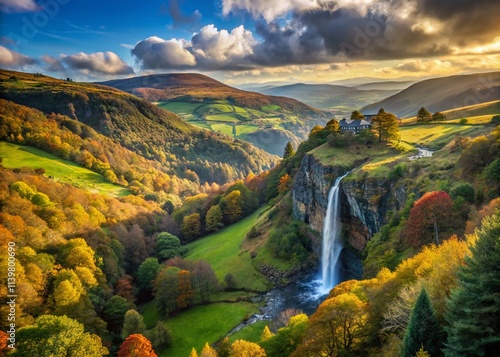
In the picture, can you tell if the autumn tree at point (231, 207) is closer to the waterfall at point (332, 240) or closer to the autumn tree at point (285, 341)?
the waterfall at point (332, 240)

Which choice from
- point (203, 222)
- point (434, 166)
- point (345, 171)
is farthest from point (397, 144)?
point (203, 222)

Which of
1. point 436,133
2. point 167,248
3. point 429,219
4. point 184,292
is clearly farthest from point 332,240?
point 167,248

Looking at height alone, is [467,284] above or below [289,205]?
above

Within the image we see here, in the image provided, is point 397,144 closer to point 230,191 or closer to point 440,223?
point 440,223

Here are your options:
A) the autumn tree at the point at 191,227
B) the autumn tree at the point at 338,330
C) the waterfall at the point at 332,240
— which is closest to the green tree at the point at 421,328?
the autumn tree at the point at 338,330

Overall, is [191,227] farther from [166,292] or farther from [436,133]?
[436,133]

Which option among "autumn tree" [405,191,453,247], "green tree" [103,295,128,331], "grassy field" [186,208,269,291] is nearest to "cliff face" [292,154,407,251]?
"autumn tree" [405,191,453,247]

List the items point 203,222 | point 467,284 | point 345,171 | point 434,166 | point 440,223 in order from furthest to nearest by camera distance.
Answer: point 203,222 < point 345,171 < point 434,166 < point 440,223 < point 467,284
